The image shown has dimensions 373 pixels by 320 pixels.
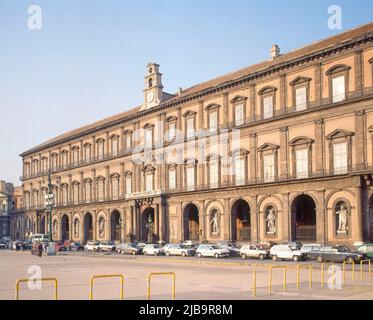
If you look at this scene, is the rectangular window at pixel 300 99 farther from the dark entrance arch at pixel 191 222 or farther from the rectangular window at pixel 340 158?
the dark entrance arch at pixel 191 222

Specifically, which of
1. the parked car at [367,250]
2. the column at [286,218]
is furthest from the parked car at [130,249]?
the parked car at [367,250]

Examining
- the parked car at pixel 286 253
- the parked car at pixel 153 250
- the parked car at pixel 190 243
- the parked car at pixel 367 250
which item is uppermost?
the parked car at pixel 367 250

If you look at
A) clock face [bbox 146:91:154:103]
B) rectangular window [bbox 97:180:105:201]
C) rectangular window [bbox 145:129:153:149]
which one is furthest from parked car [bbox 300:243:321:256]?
rectangular window [bbox 97:180:105:201]

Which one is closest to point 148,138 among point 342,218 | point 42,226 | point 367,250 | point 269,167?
point 269,167

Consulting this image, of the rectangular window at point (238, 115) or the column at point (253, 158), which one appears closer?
the column at point (253, 158)

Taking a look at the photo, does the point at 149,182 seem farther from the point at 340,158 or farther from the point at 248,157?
the point at 340,158

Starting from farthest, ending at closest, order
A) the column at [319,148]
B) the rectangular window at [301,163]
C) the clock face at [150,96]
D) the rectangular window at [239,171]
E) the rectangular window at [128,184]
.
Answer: the rectangular window at [128,184] → the clock face at [150,96] → the rectangular window at [239,171] → the rectangular window at [301,163] → the column at [319,148]

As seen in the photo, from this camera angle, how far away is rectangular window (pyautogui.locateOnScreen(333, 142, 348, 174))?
46.3 meters

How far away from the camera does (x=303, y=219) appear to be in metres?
52.1

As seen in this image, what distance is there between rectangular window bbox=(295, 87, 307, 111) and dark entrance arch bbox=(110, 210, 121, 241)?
3322 cm

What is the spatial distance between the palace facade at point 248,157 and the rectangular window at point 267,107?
0.10m

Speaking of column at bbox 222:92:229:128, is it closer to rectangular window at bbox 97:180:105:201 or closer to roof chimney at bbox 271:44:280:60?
roof chimney at bbox 271:44:280:60

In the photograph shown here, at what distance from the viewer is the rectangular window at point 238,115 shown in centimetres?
5617
